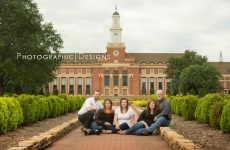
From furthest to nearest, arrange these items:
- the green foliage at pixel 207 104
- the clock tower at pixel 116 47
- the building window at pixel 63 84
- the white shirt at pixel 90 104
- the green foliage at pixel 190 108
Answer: the building window at pixel 63 84 → the clock tower at pixel 116 47 → the green foliage at pixel 190 108 → the green foliage at pixel 207 104 → the white shirt at pixel 90 104

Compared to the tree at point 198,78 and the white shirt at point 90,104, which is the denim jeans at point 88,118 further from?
the tree at point 198,78

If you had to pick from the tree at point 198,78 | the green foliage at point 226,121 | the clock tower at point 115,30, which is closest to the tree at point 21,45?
the green foliage at point 226,121

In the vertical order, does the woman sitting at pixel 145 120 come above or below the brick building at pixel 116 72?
below

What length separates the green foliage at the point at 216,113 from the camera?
11.6 metres

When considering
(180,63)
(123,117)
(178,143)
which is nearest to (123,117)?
(123,117)

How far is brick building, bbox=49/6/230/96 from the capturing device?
79.0 metres

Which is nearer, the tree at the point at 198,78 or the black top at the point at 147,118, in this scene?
the black top at the point at 147,118

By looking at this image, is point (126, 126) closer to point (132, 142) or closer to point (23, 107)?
point (132, 142)

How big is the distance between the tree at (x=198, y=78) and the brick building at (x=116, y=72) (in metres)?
21.5

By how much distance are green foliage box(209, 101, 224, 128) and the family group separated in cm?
191

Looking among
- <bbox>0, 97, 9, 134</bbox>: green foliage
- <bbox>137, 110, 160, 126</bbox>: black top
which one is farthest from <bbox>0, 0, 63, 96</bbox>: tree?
<bbox>137, 110, 160, 126</bbox>: black top

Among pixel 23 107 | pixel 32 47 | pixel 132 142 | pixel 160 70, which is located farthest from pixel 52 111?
pixel 160 70

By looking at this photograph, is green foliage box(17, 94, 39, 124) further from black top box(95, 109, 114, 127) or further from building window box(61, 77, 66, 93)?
building window box(61, 77, 66, 93)

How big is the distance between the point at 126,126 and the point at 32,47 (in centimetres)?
1933
